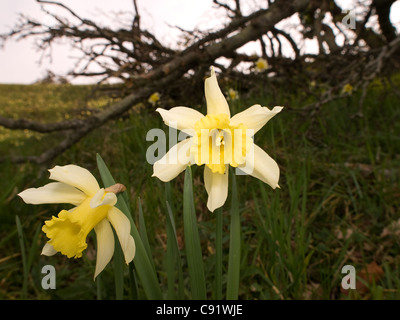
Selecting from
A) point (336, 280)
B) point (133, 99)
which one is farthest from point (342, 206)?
point (133, 99)

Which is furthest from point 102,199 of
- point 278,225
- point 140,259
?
point 278,225

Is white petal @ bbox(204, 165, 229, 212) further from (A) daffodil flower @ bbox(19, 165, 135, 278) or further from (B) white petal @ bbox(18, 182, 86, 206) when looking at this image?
(B) white petal @ bbox(18, 182, 86, 206)

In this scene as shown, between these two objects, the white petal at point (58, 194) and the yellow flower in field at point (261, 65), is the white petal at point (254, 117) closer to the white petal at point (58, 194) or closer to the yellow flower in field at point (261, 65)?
the white petal at point (58, 194)

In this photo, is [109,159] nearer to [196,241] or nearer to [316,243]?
[316,243]

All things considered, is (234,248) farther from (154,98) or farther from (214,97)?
(154,98)

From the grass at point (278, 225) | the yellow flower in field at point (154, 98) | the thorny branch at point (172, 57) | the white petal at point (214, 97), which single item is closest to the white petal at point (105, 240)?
the grass at point (278, 225)

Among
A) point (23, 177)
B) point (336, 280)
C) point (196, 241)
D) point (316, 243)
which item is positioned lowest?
point (336, 280)

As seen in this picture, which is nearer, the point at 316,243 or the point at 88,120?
the point at 316,243
